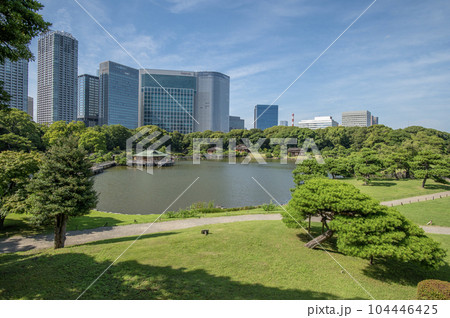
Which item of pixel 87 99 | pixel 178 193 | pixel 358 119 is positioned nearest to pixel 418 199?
pixel 178 193

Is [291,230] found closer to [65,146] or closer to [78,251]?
[78,251]

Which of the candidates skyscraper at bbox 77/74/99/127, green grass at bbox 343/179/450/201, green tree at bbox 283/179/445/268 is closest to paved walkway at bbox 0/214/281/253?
green tree at bbox 283/179/445/268

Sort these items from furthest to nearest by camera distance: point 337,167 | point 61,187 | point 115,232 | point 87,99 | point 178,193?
point 87,99, point 337,167, point 178,193, point 115,232, point 61,187

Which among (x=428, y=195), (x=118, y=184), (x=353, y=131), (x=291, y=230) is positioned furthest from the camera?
(x=353, y=131)

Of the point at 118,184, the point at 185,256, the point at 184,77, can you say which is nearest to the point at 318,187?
the point at 185,256

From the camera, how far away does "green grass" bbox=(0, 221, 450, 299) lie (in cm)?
534

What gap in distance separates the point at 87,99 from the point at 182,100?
4541 centimetres

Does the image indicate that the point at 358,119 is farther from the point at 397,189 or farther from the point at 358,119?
the point at 397,189

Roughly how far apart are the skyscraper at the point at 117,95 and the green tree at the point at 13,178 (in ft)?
314

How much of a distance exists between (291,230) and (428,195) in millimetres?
18315

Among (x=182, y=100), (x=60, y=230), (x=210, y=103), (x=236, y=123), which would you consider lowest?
(x=60, y=230)

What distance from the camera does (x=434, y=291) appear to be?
16.2 feet

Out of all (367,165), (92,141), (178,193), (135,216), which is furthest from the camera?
(92,141)

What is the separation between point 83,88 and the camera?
108 m
